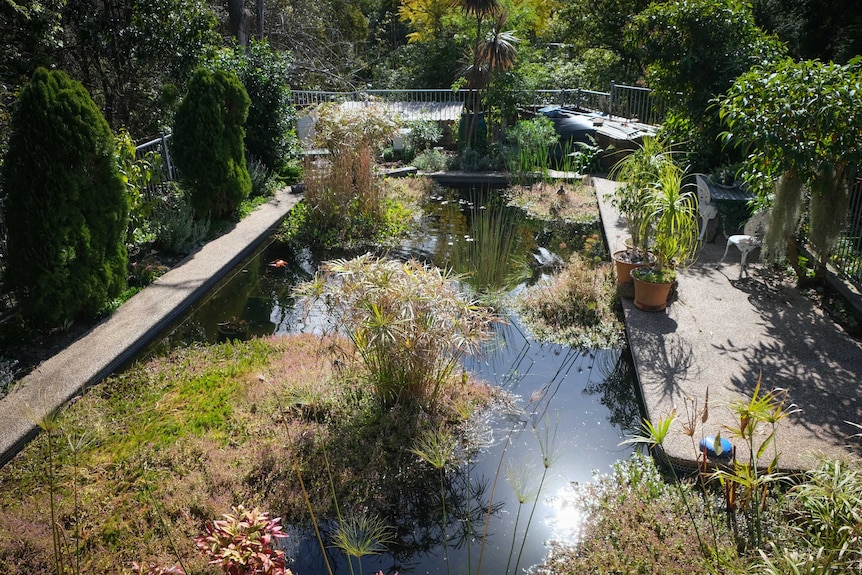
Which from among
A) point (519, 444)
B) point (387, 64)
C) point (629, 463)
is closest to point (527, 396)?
point (519, 444)

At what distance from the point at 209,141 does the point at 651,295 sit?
17.0 feet

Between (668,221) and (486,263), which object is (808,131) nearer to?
(668,221)

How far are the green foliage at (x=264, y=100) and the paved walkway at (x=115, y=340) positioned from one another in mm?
2972

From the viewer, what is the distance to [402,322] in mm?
3375

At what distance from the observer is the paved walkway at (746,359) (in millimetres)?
3453

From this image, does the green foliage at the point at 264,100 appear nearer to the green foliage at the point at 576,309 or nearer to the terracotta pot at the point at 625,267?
the green foliage at the point at 576,309

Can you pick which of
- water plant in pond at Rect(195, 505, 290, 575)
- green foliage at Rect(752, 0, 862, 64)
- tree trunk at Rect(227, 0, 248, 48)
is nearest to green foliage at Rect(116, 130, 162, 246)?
water plant in pond at Rect(195, 505, 290, 575)

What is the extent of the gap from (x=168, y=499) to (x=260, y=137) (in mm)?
7606

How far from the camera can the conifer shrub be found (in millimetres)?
4395

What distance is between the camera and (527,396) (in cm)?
418

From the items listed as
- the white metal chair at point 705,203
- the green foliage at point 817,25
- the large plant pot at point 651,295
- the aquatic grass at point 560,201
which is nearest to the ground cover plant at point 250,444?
the large plant pot at point 651,295

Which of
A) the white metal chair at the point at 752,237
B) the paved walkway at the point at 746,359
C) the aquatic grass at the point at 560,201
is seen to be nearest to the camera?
the paved walkway at the point at 746,359

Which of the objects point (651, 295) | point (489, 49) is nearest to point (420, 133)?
point (489, 49)

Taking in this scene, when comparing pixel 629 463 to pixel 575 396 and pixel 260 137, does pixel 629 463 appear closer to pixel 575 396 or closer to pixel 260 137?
pixel 575 396
